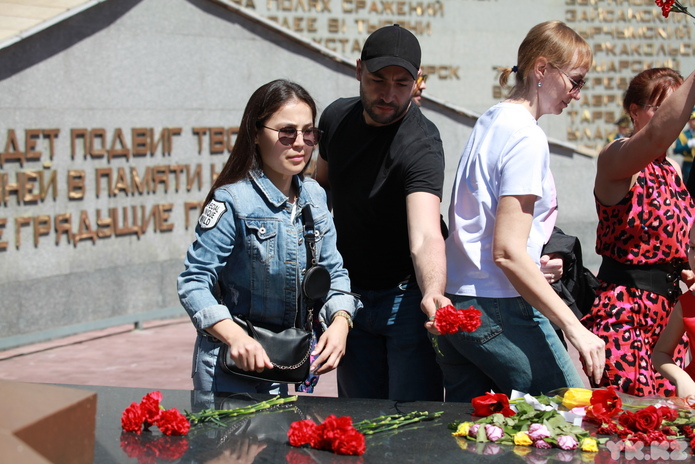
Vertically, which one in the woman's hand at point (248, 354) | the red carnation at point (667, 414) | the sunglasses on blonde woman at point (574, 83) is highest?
the sunglasses on blonde woman at point (574, 83)

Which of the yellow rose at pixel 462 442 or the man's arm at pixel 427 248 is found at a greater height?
the man's arm at pixel 427 248

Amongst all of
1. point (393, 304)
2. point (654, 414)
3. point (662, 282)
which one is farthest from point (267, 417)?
point (662, 282)

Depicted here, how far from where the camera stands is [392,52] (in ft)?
10.7

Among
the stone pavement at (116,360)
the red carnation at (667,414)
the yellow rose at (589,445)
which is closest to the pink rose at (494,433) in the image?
the yellow rose at (589,445)

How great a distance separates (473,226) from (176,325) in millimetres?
5371

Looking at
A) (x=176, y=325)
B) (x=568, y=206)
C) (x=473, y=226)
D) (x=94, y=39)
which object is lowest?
(x=176, y=325)

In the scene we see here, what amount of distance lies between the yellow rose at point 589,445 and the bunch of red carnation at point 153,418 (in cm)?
106

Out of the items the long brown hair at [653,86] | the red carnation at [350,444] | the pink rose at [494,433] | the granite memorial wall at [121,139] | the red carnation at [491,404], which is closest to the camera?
the red carnation at [350,444]

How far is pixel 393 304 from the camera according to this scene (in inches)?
136

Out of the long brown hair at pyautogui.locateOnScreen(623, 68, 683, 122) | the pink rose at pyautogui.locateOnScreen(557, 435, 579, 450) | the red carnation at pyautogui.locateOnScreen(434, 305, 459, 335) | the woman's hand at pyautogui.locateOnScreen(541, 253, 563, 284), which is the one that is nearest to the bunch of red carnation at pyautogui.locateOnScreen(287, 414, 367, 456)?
the red carnation at pyautogui.locateOnScreen(434, 305, 459, 335)

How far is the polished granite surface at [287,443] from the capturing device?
2.44 metres

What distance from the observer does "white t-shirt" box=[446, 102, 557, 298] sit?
2.88 meters

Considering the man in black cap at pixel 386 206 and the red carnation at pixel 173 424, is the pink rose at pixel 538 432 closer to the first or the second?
the man in black cap at pixel 386 206

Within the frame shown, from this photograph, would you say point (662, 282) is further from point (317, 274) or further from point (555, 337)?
point (317, 274)
